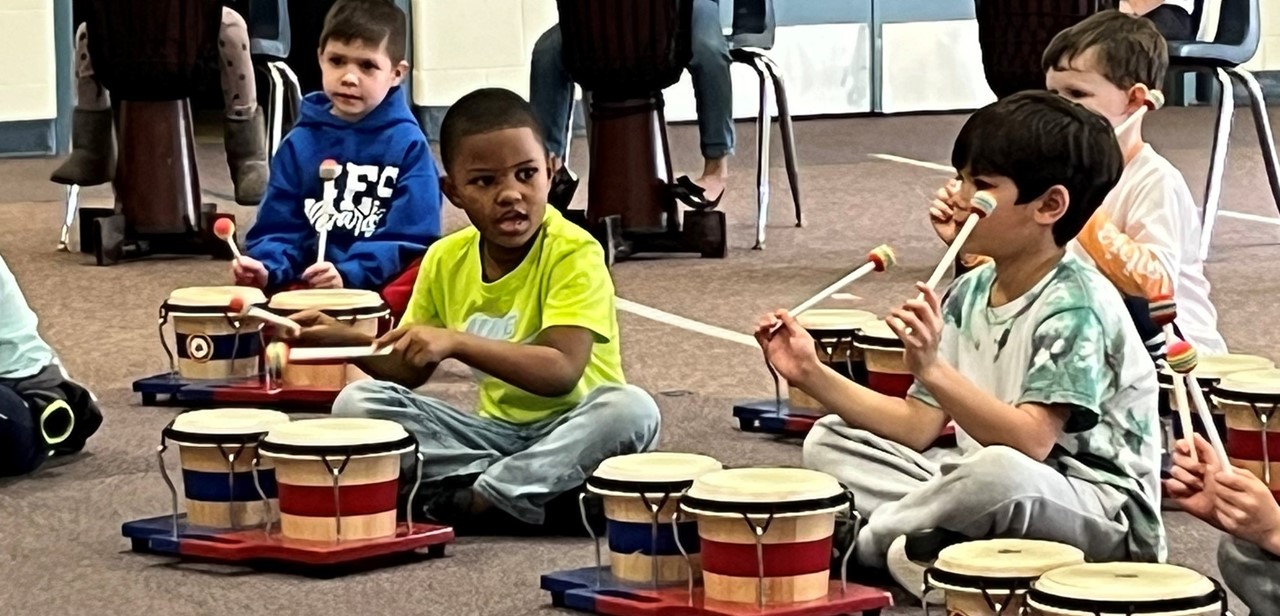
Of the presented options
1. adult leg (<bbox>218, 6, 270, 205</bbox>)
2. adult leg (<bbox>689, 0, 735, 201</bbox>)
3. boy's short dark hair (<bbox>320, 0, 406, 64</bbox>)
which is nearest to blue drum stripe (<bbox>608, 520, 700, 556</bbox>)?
boy's short dark hair (<bbox>320, 0, 406, 64</bbox>)

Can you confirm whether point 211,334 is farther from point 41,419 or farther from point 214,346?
point 41,419

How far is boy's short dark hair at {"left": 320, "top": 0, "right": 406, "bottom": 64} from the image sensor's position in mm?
3875

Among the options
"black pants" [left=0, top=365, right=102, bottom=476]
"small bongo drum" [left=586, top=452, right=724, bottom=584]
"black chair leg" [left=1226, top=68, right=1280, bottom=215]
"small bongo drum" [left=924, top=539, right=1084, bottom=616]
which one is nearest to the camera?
"small bongo drum" [left=924, top=539, right=1084, bottom=616]

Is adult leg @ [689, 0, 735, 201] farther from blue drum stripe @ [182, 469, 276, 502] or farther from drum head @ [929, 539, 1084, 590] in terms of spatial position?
drum head @ [929, 539, 1084, 590]

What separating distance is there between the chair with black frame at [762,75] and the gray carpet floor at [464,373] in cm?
10

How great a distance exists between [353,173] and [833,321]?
984 millimetres

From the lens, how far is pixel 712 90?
5281 mm

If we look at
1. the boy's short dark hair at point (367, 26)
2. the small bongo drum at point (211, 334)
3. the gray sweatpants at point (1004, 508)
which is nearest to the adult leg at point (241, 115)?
the boy's short dark hair at point (367, 26)

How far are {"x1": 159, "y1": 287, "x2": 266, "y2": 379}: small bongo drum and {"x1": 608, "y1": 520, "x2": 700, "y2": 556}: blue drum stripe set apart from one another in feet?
4.31

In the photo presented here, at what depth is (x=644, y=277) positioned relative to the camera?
4879 millimetres

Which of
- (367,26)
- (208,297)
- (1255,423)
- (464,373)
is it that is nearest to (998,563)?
(1255,423)

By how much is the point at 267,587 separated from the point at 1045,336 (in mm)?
899

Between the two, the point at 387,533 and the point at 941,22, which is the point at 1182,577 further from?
the point at 941,22

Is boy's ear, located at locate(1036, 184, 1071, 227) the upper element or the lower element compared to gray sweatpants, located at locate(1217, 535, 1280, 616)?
upper
